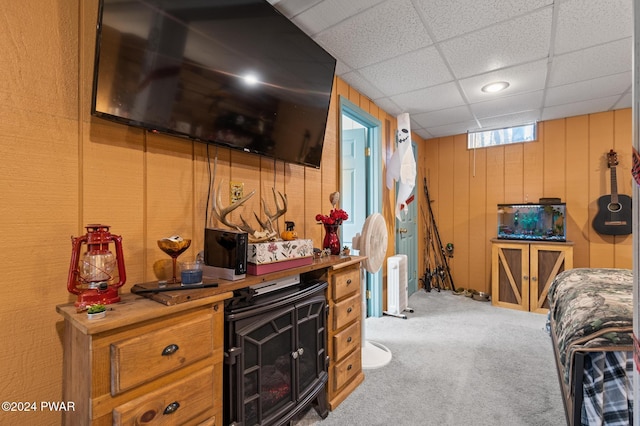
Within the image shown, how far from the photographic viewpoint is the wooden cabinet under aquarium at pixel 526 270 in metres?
3.50

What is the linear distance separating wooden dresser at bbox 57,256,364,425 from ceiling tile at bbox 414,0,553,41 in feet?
6.52

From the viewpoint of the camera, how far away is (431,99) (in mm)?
3232

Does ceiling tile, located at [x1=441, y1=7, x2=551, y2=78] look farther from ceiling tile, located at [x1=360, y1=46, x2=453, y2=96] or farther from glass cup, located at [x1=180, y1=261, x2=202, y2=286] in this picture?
glass cup, located at [x1=180, y1=261, x2=202, y2=286]

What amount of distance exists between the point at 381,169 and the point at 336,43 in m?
1.58

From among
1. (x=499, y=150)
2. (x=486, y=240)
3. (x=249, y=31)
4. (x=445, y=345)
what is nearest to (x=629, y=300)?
(x=445, y=345)

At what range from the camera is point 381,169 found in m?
3.39

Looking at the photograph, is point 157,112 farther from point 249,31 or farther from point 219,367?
point 219,367

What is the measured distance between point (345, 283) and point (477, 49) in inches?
83.5

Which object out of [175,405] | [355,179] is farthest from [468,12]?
[175,405]

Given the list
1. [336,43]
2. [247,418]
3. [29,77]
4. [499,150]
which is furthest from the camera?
[499,150]

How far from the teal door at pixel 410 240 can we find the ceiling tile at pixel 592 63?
75.7 inches

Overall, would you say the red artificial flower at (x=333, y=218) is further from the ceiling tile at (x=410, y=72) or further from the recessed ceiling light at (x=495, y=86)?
the recessed ceiling light at (x=495, y=86)

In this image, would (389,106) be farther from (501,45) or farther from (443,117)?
(501,45)

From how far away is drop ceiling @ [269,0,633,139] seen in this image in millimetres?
1815
